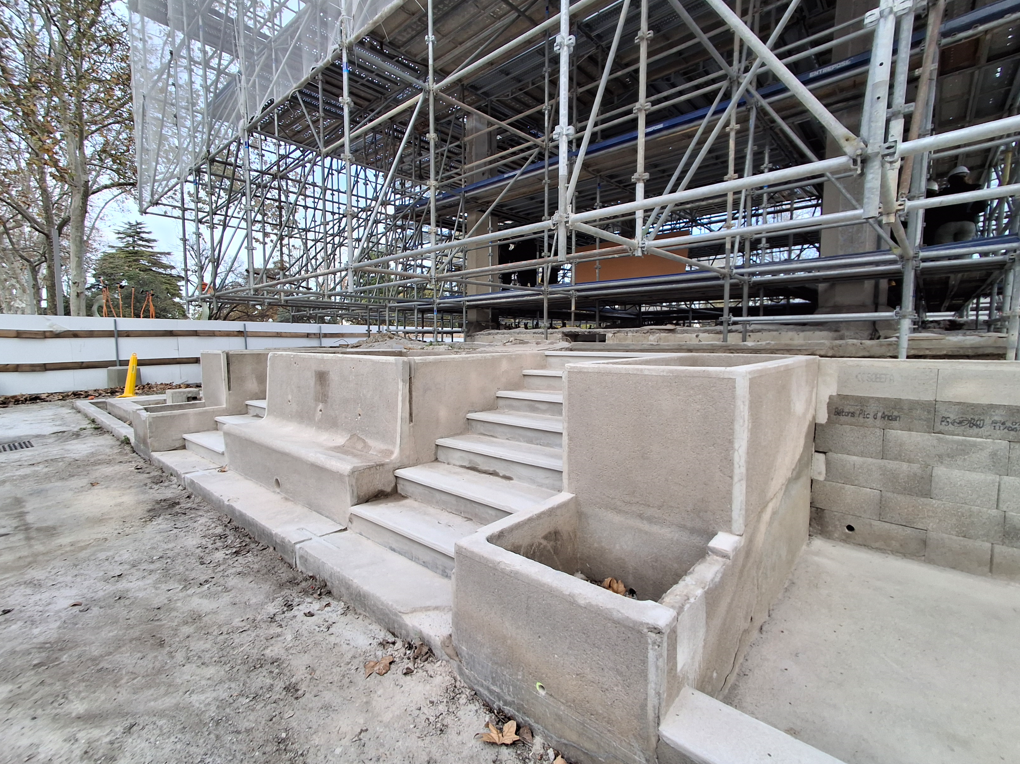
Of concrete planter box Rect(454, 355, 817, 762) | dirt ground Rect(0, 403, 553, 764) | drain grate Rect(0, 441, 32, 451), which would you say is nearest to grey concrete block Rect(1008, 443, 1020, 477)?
concrete planter box Rect(454, 355, 817, 762)

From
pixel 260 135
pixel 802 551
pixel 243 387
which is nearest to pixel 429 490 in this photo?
pixel 802 551

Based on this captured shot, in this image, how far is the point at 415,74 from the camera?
7.21 metres

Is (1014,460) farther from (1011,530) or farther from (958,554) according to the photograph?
(958,554)

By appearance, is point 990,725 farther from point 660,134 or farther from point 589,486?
point 660,134

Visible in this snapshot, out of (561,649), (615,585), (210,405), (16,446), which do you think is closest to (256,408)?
(210,405)

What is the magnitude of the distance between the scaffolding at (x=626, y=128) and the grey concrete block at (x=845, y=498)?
149cm

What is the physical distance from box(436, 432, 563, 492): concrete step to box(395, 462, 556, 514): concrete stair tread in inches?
1.9

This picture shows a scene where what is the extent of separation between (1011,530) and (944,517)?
28 centimetres

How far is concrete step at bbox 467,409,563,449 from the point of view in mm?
3271

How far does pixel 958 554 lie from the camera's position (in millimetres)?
2691

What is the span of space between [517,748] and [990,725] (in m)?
1.80

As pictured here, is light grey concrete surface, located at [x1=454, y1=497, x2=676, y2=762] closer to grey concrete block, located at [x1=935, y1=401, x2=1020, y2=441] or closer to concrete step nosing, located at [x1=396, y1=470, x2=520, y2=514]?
concrete step nosing, located at [x1=396, y1=470, x2=520, y2=514]

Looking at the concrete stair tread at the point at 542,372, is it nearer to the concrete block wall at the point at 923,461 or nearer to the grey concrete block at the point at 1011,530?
the concrete block wall at the point at 923,461

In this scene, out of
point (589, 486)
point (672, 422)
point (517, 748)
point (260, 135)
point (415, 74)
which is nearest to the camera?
point (517, 748)
